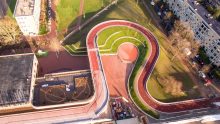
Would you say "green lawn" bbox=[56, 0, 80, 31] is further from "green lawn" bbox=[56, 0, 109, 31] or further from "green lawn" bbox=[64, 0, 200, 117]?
"green lawn" bbox=[64, 0, 200, 117]

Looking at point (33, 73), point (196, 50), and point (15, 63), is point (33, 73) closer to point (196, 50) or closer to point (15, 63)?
point (15, 63)

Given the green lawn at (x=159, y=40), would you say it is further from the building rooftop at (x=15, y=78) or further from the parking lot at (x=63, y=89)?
Result: the building rooftop at (x=15, y=78)

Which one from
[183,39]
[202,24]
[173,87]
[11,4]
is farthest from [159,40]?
[11,4]

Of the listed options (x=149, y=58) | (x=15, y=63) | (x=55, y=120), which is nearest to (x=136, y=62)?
(x=149, y=58)

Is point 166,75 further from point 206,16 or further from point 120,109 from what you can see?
point 206,16

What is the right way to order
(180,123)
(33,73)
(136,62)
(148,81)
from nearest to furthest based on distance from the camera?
(180,123) < (33,73) < (148,81) < (136,62)

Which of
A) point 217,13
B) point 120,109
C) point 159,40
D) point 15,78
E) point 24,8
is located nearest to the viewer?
point 15,78
